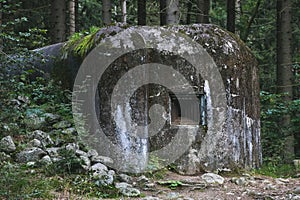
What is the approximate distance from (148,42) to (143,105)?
A: 1070 millimetres

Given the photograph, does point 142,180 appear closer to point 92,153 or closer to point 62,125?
point 92,153

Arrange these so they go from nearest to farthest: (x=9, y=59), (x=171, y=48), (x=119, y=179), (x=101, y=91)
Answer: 1. (x=9, y=59)
2. (x=119, y=179)
3. (x=101, y=91)
4. (x=171, y=48)

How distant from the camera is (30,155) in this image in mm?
5621

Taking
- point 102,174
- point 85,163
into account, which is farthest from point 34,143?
point 102,174

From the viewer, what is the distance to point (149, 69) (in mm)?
6496

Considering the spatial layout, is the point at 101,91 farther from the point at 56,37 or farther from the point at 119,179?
the point at 56,37

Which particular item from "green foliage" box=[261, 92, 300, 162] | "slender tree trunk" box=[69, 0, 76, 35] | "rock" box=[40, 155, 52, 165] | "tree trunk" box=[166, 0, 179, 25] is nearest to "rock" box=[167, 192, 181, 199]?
"rock" box=[40, 155, 52, 165]

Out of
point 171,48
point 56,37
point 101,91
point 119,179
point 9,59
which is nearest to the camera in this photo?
point 9,59

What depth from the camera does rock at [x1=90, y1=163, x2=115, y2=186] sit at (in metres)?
5.16

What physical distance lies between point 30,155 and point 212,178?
274 cm

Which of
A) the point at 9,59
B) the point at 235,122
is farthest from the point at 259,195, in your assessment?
the point at 9,59

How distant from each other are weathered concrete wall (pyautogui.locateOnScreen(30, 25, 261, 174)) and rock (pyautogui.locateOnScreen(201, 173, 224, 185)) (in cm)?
35

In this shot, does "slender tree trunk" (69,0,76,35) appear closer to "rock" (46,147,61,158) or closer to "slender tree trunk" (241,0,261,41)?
"slender tree trunk" (241,0,261,41)

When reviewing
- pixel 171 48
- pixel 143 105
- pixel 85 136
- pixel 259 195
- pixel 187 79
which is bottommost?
pixel 259 195
